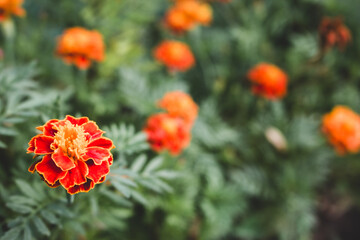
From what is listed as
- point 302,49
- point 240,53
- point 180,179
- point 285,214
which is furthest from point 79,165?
point 302,49

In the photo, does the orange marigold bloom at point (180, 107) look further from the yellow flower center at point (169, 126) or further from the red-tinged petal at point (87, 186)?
the red-tinged petal at point (87, 186)

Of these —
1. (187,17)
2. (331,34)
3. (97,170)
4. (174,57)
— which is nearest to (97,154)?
(97,170)

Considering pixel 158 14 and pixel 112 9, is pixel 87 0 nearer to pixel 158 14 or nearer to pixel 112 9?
pixel 112 9

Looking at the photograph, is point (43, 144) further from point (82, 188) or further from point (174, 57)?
point (174, 57)

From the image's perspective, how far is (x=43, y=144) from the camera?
625 mm

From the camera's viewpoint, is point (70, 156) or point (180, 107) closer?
point (70, 156)

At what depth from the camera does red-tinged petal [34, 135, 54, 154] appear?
1.99 feet

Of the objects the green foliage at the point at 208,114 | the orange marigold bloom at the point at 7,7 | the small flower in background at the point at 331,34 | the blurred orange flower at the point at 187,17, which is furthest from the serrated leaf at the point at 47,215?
the small flower in background at the point at 331,34

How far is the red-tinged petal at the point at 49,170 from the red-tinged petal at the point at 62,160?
0.02 meters

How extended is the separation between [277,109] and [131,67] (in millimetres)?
990

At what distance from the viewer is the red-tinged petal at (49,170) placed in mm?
593

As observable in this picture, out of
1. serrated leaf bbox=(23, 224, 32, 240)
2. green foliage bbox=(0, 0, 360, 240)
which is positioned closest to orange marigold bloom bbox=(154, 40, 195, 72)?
green foliage bbox=(0, 0, 360, 240)

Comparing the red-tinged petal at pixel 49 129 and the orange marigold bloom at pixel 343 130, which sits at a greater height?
the orange marigold bloom at pixel 343 130

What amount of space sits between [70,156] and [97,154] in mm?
65
